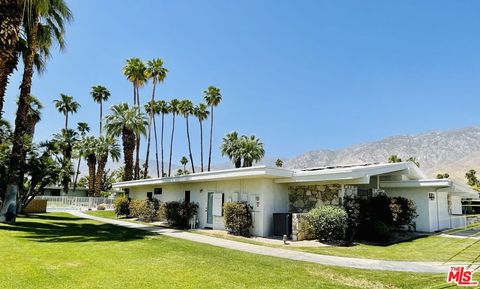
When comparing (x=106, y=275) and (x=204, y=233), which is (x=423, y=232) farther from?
(x=106, y=275)

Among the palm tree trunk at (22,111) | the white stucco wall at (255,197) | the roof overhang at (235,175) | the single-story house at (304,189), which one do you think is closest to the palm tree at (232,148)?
the roof overhang at (235,175)

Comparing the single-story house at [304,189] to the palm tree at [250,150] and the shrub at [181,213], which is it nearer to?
the shrub at [181,213]

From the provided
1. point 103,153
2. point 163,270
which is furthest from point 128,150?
point 163,270

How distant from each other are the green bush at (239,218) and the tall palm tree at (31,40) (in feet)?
35.8

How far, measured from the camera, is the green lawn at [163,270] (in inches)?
266

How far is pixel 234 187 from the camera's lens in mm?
17250

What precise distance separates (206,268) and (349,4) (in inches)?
603

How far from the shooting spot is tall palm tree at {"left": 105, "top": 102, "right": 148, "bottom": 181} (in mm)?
33312

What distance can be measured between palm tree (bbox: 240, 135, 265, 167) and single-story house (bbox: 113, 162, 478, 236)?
2505 centimetres

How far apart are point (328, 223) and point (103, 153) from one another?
3992cm

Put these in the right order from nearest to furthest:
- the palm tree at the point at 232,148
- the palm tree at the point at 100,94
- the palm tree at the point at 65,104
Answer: the palm tree at the point at 232,148
the palm tree at the point at 65,104
the palm tree at the point at 100,94

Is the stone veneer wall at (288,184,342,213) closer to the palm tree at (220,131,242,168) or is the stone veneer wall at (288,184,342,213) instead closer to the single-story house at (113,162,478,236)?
the single-story house at (113,162,478,236)

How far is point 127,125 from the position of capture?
113ft

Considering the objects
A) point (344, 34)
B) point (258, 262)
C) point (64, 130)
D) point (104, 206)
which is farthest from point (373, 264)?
point (64, 130)
